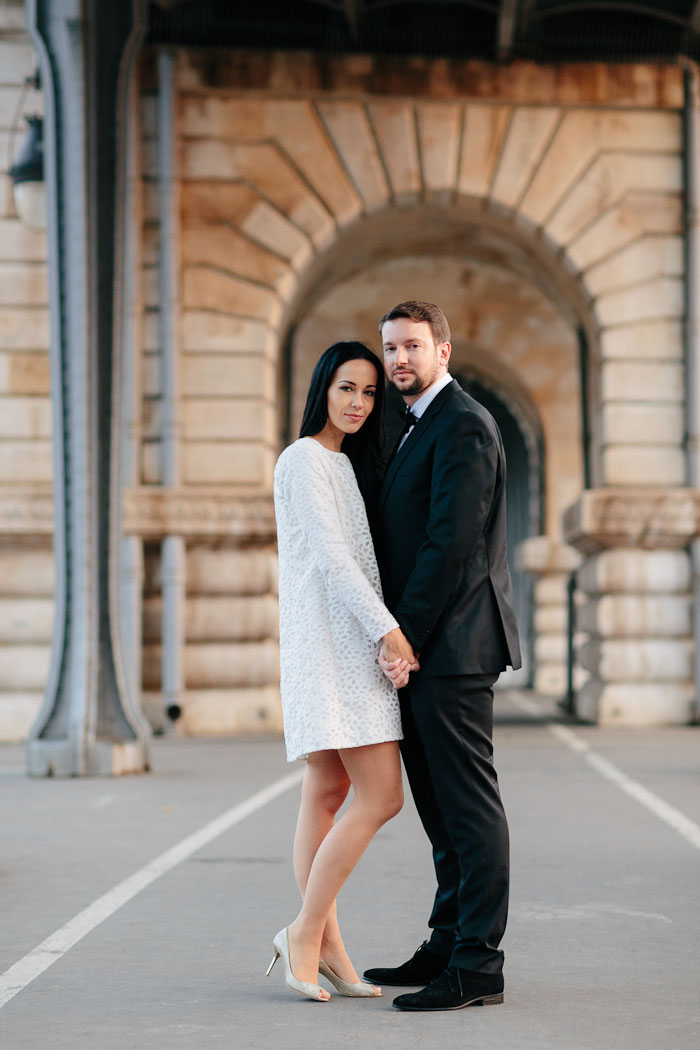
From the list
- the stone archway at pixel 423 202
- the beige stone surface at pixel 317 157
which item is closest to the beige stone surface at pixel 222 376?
the stone archway at pixel 423 202

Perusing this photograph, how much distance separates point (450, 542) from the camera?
16.1 ft

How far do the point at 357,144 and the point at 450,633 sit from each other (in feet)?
43.9

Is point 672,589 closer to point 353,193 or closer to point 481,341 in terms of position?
point 353,193

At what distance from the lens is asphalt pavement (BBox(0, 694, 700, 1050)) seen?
461 centimetres

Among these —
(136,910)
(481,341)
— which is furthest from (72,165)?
(481,341)

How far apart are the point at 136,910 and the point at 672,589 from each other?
39.4 feet

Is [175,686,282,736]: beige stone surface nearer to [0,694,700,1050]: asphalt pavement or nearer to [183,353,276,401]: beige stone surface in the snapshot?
[183,353,276,401]: beige stone surface

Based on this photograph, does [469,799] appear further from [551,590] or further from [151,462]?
[551,590]

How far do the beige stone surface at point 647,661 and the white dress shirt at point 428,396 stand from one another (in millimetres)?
12727

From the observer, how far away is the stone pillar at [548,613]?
90.5 feet

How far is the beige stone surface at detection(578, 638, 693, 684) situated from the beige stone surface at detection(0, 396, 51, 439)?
6599mm

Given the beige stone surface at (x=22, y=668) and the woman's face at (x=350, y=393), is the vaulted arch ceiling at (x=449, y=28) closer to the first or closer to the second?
the beige stone surface at (x=22, y=668)

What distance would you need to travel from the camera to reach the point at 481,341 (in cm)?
2725

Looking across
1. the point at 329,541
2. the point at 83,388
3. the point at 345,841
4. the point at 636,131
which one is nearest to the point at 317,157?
the point at 636,131
